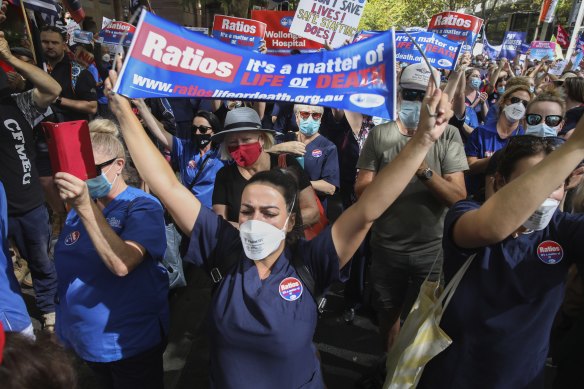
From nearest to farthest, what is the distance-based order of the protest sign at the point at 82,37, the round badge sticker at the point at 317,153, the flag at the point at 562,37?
the round badge sticker at the point at 317,153 < the protest sign at the point at 82,37 < the flag at the point at 562,37

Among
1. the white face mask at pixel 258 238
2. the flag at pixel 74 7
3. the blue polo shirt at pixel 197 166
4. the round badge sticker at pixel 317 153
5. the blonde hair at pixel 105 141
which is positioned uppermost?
the flag at pixel 74 7

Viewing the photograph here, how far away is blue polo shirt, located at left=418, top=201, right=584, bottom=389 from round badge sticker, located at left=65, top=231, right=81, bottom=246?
1.70 metres

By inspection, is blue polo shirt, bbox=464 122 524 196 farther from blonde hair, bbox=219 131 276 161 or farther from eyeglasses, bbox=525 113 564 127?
blonde hair, bbox=219 131 276 161

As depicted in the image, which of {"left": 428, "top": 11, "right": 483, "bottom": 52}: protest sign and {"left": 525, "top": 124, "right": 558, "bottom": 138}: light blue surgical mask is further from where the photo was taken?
{"left": 428, "top": 11, "right": 483, "bottom": 52}: protest sign

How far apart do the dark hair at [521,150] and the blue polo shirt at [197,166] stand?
2304mm

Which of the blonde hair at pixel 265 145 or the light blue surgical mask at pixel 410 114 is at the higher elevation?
the light blue surgical mask at pixel 410 114

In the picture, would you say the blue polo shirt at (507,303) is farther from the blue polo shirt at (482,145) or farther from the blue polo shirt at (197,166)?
the blue polo shirt at (197,166)

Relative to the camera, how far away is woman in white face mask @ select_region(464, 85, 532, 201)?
11.8ft

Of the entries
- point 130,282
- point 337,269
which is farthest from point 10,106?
point 337,269

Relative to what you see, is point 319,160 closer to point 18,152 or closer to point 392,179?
point 392,179

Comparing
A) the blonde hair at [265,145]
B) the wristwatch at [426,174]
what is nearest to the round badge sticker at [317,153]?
the blonde hair at [265,145]

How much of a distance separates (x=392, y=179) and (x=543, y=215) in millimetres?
606

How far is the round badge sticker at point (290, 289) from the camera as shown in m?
1.74

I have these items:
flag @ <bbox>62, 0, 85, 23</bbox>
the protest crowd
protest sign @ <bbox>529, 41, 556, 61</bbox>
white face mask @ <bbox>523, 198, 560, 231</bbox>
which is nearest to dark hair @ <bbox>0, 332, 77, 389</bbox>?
the protest crowd
